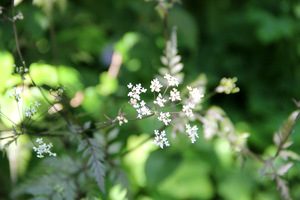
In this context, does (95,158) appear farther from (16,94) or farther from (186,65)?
(186,65)

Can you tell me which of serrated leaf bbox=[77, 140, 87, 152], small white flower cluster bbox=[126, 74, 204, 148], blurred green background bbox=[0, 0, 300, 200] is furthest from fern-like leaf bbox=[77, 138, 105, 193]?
blurred green background bbox=[0, 0, 300, 200]

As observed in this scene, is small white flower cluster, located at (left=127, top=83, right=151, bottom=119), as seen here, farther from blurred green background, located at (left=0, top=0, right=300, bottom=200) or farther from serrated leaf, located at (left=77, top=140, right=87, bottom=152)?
blurred green background, located at (left=0, top=0, right=300, bottom=200)

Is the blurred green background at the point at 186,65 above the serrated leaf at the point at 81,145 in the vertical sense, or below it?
above

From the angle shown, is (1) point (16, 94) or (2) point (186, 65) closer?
(1) point (16, 94)

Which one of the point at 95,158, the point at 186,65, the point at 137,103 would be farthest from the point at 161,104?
the point at 186,65

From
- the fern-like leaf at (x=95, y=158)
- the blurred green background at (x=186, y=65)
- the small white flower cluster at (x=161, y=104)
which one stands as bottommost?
the fern-like leaf at (x=95, y=158)

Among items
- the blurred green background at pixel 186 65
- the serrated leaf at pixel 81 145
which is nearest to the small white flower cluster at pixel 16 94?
the serrated leaf at pixel 81 145

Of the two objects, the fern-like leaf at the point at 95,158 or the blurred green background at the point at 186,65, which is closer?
the fern-like leaf at the point at 95,158

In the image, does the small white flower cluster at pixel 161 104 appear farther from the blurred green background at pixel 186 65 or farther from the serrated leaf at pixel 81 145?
the blurred green background at pixel 186 65

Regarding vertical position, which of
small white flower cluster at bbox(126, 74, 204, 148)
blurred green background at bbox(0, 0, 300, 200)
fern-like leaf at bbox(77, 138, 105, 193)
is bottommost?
fern-like leaf at bbox(77, 138, 105, 193)
